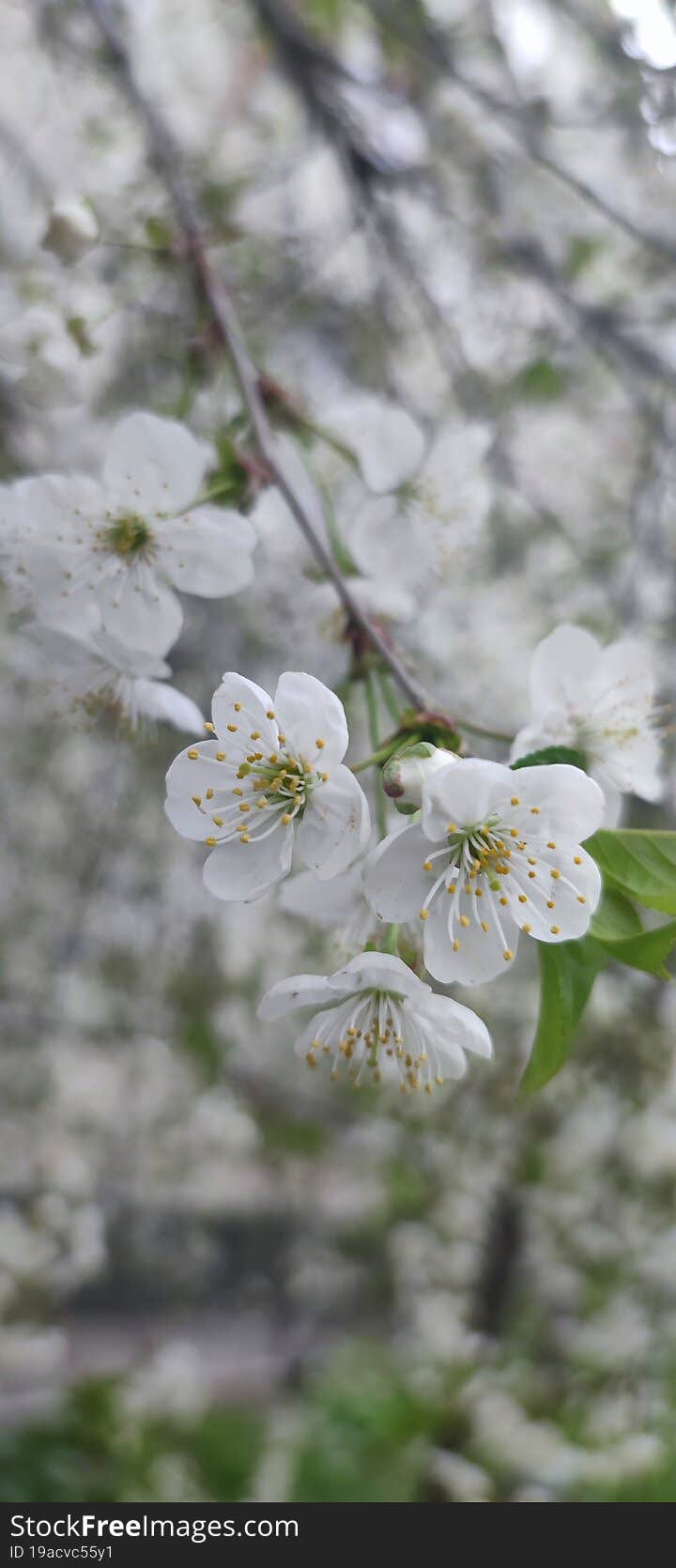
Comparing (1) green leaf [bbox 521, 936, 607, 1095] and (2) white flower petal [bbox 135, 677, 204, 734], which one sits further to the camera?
(2) white flower petal [bbox 135, 677, 204, 734]

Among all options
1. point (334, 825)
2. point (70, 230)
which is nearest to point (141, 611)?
point (334, 825)

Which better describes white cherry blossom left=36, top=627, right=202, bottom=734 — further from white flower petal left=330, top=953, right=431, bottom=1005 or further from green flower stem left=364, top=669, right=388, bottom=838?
white flower petal left=330, top=953, right=431, bottom=1005

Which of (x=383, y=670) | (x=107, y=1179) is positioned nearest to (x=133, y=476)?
(x=383, y=670)

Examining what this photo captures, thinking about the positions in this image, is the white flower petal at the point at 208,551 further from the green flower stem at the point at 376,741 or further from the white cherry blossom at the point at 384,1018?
the white cherry blossom at the point at 384,1018

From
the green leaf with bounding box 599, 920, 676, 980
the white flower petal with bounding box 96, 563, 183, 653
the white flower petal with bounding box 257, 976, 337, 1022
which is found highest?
the white flower petal with bounding box 96, 563, 183, 653

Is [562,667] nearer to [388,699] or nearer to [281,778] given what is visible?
[388,699]

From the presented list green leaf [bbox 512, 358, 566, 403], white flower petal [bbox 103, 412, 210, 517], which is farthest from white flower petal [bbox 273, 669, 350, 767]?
green leaf [bbox 512, 358, 566, 403]
